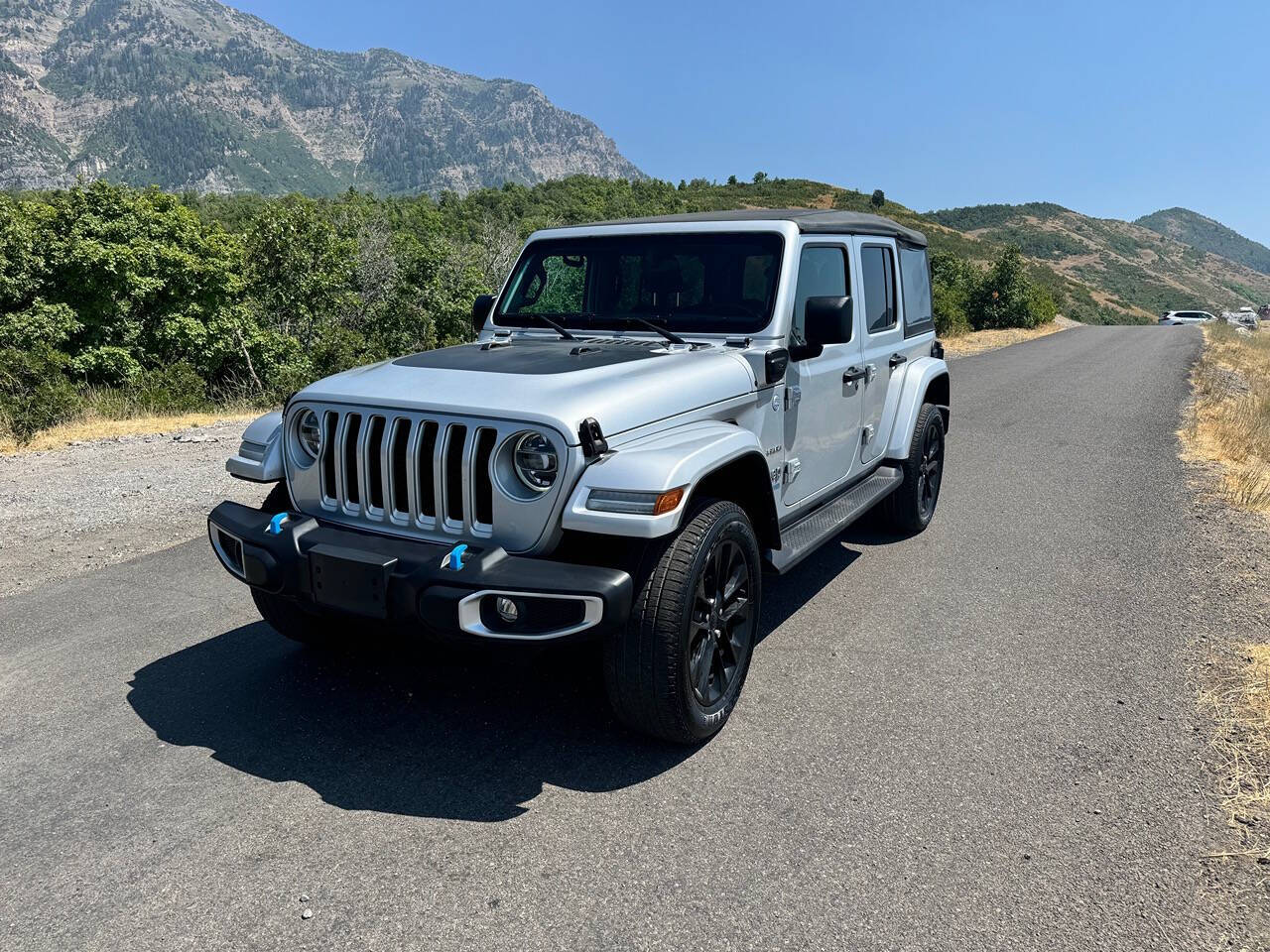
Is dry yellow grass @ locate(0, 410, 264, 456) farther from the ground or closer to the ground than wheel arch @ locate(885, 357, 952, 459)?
closer to the ground

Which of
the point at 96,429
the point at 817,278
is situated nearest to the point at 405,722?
the point at 817,278

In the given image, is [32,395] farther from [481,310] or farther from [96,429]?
[481,310]

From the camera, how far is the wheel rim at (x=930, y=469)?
609 centimetres

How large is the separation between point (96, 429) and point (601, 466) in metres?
9.53

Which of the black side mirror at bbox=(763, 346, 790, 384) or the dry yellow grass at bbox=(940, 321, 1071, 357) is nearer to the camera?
the black side mirror at bbox=(763, 346, 790, 384)

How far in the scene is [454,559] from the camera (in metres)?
2.86

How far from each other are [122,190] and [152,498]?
13.3m

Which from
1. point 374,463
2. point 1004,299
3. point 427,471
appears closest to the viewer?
point 427,471

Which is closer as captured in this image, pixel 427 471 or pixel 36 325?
pixel 427 471

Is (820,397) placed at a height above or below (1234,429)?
above

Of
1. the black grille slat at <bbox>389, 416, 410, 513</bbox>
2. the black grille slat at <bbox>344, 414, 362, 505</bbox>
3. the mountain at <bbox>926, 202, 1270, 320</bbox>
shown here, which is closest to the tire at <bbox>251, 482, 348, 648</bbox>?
the black grille slat at <bbox>344, 414, 362, 505</bbox>

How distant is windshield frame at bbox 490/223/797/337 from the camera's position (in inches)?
161

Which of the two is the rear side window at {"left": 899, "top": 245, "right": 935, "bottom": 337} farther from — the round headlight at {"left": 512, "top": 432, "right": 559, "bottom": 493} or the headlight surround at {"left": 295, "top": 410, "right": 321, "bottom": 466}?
the headlight surround at {"left": 295, "top": 410, "right": 321, "bottom": 466}

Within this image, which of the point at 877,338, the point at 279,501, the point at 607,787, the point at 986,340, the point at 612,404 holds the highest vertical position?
the point at 877,338
